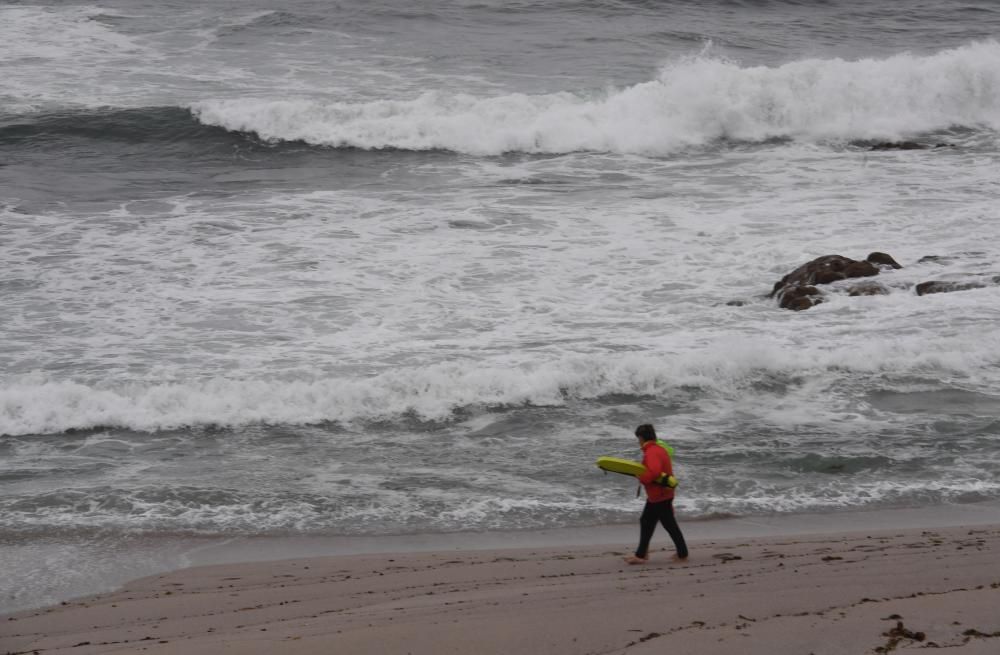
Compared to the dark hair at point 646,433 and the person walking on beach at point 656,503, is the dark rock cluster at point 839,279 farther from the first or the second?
the person walking on beach at point 656,503

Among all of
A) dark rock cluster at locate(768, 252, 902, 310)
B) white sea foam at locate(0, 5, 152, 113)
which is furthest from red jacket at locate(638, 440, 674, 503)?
white sea foam at locate(0, 5, 152, 113)

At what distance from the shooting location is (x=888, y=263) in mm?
16516

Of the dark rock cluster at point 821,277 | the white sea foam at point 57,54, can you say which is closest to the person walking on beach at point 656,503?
the dark rock cluster at point 821,277

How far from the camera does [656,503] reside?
8.63 metres

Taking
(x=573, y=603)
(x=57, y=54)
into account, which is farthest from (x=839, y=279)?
(x=57, y=54)

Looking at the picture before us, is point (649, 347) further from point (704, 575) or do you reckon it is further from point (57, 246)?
point (57, 246)

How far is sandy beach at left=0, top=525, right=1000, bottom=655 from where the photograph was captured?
21.3 feet

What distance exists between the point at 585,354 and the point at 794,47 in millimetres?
21881

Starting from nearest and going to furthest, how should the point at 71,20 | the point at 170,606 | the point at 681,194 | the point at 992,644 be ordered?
the point at 992,644 → the point at 170,606 → the point at 681,194 → the point at 71,20

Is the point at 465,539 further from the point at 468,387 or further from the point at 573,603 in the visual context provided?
the point at 468,387

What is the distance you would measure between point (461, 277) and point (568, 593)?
9.66 m

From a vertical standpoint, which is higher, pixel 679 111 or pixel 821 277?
pixel 679 111

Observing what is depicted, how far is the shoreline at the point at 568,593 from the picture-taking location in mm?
6582

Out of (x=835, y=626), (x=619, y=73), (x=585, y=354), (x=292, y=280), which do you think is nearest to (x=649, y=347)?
(x=585, y=354)
